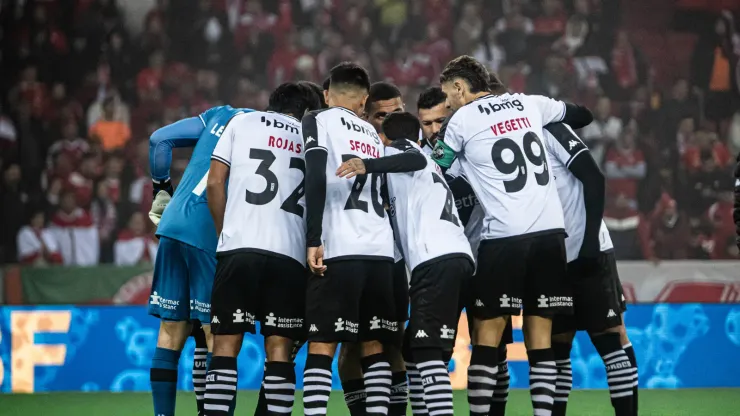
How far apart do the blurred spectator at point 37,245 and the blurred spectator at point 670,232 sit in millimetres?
7732

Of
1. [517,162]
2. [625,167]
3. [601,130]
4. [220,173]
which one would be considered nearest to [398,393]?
[517,162]

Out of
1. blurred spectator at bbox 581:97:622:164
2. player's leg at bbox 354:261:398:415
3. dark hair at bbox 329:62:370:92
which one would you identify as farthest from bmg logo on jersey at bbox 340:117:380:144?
blurred spectator at bbox 581:97:622:164

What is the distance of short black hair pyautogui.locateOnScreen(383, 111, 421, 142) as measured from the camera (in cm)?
560

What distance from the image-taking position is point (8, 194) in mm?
13352

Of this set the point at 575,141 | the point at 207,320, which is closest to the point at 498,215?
the point at 575,141

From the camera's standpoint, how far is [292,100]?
5820mm

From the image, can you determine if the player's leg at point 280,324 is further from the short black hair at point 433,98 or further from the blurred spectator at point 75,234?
the blurred spectator at point 75,234

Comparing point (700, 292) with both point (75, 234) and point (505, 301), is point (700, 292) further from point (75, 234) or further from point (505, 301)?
point (75, 234)

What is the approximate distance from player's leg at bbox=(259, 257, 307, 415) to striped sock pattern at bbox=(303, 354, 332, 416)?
0.74 ft

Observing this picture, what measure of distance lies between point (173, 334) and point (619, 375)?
267cm

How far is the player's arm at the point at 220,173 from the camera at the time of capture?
5539 millimetres

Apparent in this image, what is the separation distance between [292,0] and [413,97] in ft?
9.56

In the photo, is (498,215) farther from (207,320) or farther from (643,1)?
(643,1)

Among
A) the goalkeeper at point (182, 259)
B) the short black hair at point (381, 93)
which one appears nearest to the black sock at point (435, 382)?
the goalkeeper at point (182, 259)
